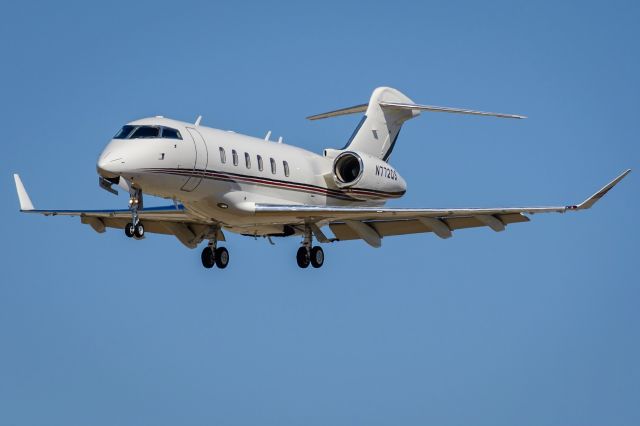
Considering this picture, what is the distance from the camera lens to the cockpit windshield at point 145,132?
24422mm

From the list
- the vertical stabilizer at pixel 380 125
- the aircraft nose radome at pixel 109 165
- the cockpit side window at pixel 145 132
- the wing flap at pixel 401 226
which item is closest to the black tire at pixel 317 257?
the wing flap at pixel 401 226

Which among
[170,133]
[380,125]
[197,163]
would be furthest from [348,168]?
[170,133]

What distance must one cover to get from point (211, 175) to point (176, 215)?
2.05 m

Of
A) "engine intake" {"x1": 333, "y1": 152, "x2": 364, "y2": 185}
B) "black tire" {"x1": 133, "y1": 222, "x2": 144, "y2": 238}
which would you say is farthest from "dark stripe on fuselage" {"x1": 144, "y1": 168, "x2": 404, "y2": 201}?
"black tire" {"x1": 133, "y1": 222, "x2": 144, "y2": 238}

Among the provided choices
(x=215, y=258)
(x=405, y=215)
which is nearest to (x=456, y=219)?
(x=405, y=215)

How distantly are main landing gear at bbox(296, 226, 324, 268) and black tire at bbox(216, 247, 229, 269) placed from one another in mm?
1522

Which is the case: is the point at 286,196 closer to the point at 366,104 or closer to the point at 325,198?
the point at 325,198

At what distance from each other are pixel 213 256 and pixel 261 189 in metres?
2.18

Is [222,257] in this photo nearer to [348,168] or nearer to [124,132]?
[348,168]

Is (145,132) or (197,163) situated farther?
(197,163)

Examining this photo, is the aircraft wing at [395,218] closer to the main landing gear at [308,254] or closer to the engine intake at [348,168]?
the main landing gear at [308,254]

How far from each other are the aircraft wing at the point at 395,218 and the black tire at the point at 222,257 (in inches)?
73.5

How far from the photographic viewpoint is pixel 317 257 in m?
28.0

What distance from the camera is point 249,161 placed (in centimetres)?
2620
